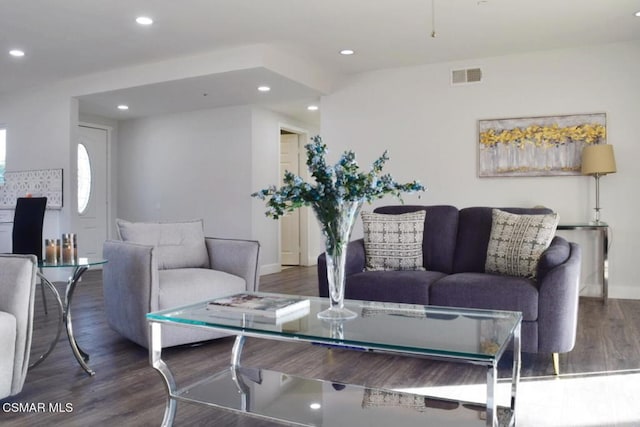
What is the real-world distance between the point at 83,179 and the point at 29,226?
3460mm

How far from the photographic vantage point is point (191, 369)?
2.88 meters

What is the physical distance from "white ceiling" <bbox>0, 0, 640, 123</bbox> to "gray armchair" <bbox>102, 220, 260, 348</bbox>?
1789 mm

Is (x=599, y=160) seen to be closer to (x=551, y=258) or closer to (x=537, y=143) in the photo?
(x=537, y=143)

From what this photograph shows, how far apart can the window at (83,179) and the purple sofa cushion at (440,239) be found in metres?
5.60

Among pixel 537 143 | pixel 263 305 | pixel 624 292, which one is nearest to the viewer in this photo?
pixel 263 305

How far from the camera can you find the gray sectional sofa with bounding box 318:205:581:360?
276 cm

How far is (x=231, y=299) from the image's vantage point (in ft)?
7.44

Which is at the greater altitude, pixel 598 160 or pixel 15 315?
pixel 598 160

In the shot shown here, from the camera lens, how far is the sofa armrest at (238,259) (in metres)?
3.61

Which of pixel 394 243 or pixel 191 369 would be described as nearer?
pixel 191 369

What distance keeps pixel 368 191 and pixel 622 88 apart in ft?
14.0

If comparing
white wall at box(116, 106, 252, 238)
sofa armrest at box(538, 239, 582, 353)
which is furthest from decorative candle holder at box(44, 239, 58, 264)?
white wall at box(116, 106, 252, 238)
